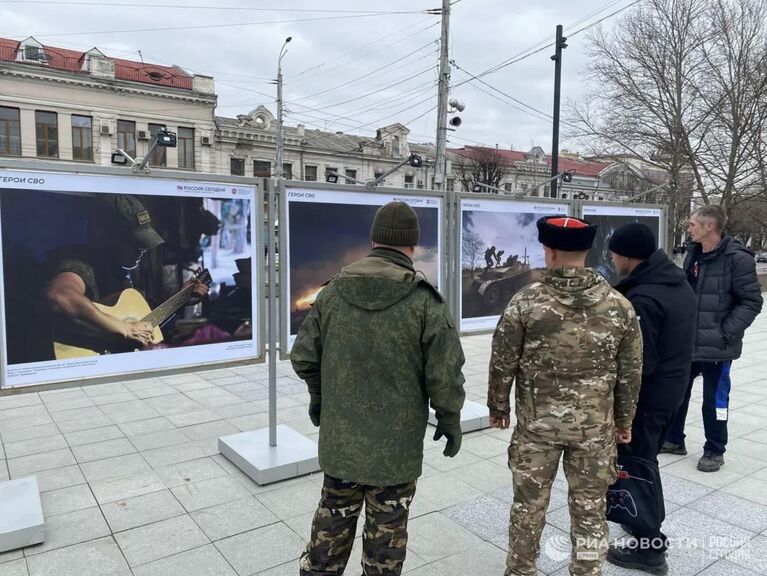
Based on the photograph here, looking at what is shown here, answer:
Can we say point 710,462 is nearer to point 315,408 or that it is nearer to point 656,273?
point 656,273

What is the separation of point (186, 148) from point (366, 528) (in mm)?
39251

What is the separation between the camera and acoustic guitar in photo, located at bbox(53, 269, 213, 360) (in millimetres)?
3441

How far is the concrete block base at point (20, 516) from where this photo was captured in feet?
9.71

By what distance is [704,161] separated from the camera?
19.1 m

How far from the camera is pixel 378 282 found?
222cm

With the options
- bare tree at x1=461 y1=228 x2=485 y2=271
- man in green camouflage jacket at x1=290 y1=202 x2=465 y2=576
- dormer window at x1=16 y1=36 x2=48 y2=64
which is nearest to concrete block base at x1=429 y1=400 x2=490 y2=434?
bare tree at x1=461 y1=228 x2=485 y2=271

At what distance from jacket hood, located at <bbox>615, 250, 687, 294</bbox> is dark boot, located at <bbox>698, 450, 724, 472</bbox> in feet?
6.59

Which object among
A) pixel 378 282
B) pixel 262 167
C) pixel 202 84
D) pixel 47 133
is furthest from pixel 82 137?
pixel 378 282

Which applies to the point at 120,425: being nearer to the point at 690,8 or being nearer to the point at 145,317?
the point at 145,317

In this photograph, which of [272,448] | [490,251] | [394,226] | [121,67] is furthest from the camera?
[121,67]

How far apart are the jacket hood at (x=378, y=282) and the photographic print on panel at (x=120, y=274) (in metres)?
1.82

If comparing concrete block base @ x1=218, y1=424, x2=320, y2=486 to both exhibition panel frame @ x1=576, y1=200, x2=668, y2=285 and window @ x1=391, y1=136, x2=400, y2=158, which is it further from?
window @ x1=391, y1=136, x2=400, y2=158

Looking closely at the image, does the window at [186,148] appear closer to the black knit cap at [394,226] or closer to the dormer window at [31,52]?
the dormer window at [31,52]

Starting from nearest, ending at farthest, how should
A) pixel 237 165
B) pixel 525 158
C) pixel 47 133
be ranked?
pixel 47 133, pixel 237 165, pixel 525 158
